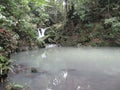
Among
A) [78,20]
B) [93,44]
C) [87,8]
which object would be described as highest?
[87,8]

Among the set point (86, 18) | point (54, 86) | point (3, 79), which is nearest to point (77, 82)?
point (54, 86)

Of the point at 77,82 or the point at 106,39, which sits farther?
the point at 106,39

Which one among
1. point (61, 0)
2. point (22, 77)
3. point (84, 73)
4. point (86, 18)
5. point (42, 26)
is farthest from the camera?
point (61, 0)

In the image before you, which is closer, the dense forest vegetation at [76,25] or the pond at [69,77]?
the pond at [69,77]

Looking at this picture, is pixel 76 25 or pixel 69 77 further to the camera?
pixel 76 25

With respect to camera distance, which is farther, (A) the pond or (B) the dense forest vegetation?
(B) the dense forest vegetation

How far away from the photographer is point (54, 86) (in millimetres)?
6180

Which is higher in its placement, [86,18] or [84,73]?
[86,18]

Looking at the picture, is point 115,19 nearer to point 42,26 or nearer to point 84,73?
point 84,73

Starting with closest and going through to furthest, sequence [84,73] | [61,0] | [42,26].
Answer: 1. [84,73]
2. [42,26]
3. [61,0]

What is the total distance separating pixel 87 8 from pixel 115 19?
151 inches

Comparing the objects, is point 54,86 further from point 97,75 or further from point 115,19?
point 115,19

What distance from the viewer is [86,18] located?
746 inches

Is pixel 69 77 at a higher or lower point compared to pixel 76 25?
lower
